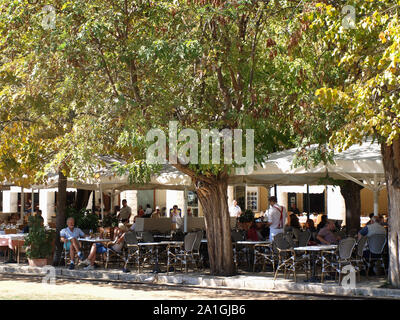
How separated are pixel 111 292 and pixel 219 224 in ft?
10.4

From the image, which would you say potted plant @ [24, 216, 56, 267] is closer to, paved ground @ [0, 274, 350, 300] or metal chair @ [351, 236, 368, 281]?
paved ground @ [0, 274, 350, 300]

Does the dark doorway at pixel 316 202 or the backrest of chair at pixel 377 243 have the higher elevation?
the dark doorway at pixel 316 202

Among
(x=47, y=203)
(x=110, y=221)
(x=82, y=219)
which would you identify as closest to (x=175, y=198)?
(x=47, y=203)

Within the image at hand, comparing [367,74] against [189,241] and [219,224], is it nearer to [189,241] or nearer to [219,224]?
[219,224]

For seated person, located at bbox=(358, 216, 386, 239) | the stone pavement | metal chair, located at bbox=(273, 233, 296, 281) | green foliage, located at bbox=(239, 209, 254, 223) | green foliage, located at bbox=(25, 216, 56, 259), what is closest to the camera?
the stone pavement

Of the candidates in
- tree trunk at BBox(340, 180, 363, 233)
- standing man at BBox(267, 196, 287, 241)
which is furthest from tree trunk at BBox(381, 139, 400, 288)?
tree trunk at BBox(340, 180, 363, 233)

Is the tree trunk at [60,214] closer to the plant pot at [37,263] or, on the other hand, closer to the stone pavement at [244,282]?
the plant pot at [37,263]

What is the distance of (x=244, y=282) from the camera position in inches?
584

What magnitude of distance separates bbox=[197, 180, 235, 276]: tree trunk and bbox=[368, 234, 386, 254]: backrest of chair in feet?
10.4

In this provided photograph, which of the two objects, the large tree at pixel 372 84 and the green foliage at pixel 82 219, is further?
the green foliage at pixel 82 219

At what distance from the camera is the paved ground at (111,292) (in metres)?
13.1

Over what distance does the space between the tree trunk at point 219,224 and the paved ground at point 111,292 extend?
132cm

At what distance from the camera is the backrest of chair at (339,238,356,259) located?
1402 cm

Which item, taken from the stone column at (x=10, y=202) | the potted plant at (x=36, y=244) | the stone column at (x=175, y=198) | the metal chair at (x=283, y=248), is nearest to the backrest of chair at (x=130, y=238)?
Answer: the potted plant at (x=36, y=244)
